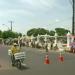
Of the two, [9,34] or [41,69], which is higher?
[9,34]

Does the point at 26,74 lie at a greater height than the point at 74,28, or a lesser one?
lesser

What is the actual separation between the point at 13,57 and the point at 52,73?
17.8 ft

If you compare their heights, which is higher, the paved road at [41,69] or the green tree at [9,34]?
the green tree at [9,34]

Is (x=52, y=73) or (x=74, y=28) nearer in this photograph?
(x=52, y=73)

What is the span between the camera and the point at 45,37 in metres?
73.3

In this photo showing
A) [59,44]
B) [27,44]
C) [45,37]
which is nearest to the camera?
[59,44]

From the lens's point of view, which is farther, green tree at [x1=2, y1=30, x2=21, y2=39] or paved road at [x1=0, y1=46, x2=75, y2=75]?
green tree at [x1=2, y1=30, x2=21, y2=39]

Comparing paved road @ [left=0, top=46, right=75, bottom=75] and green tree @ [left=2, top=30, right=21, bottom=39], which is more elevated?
green tree @ [left=2, top=30, right=21, bottom=39]

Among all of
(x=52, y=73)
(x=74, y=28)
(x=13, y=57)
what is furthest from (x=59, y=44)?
(x=52, y=73)

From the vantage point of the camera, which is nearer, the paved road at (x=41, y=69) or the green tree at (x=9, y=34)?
the paved road at (x=41, y=69)

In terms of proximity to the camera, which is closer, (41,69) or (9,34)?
(41,69)

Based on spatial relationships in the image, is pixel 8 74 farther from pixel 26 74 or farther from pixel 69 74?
pixel 69 74

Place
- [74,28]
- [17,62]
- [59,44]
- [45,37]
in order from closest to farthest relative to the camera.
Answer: [17,62], [59,44], [74,28], [45,37]

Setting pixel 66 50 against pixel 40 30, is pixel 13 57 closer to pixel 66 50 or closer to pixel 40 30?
pixel 66 50
